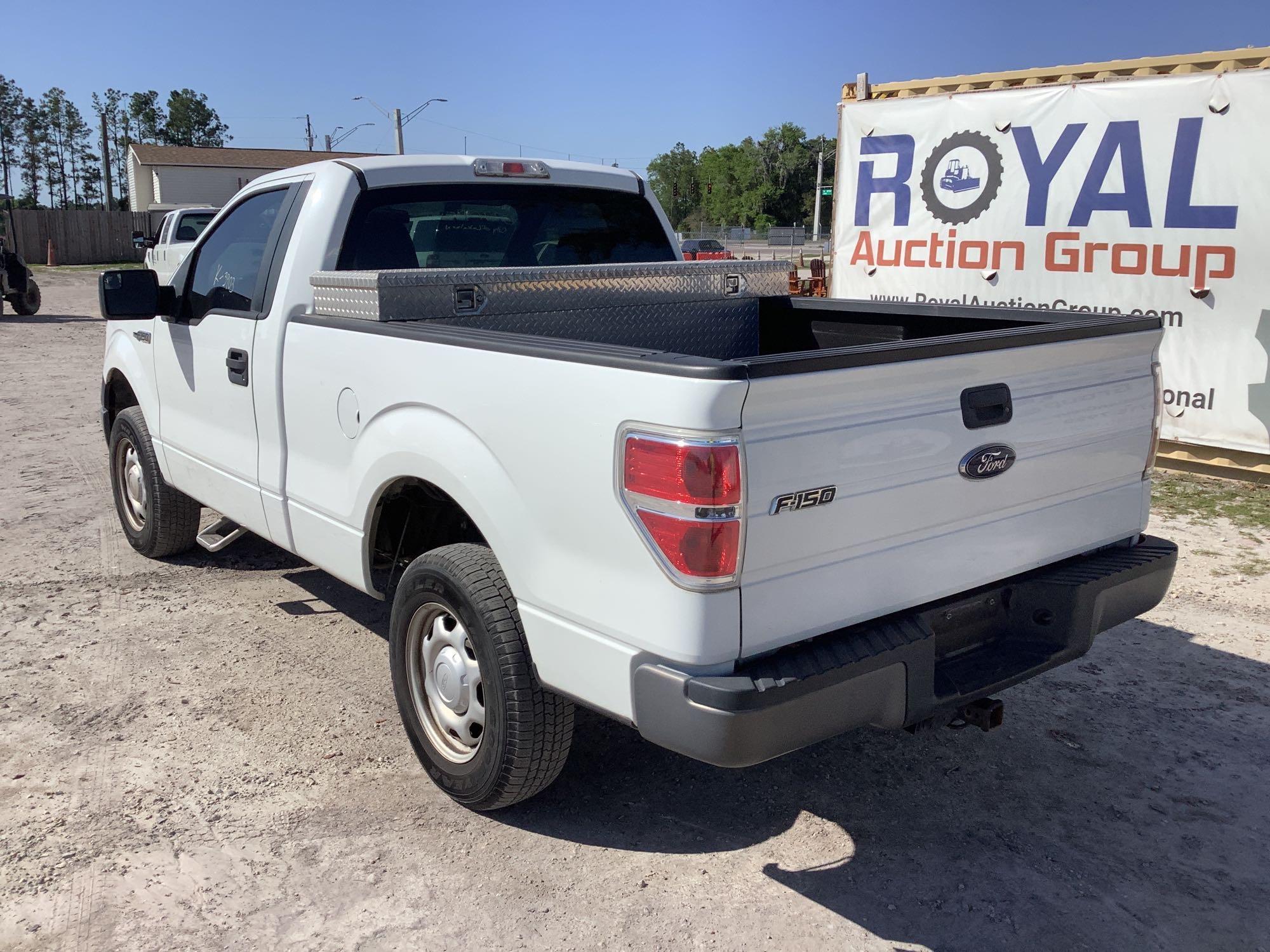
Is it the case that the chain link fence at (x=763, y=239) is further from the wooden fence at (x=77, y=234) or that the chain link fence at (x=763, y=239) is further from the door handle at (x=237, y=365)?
the door handle at (x=237, y=365)

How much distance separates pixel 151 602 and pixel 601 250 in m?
2.79

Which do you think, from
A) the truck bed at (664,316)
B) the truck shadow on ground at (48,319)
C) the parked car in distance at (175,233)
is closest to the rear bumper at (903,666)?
the truck bed at (664,316)

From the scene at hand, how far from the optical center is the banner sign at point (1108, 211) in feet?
25.3

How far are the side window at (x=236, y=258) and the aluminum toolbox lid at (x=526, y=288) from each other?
2.00ft

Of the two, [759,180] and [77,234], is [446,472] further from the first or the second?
[759,180]

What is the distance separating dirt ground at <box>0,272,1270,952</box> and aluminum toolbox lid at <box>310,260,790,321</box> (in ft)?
5.15

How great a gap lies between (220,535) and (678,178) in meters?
113

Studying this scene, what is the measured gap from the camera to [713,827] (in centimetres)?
340

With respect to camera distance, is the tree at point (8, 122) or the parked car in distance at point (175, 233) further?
the tree at point (8, 122)

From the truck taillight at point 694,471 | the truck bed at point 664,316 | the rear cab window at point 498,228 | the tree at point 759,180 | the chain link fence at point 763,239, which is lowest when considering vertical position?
the truck taillight at point 694,471

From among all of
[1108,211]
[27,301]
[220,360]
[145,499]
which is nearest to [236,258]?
[220,360]

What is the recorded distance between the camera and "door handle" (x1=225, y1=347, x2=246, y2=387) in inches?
172

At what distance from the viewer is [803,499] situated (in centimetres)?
259

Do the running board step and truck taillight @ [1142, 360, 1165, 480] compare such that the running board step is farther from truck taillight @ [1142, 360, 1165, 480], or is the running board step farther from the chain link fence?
the chain link fence
